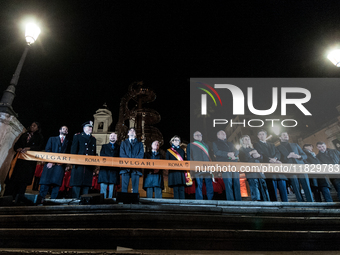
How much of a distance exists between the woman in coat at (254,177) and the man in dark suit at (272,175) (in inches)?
6.8

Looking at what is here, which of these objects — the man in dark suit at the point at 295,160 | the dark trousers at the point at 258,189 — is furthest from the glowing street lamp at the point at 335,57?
the dark trousers at the point at 258,189

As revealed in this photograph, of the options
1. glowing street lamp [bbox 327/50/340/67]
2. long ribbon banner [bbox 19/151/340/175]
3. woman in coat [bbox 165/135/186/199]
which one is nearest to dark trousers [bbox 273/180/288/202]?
long ribbon banner [bbox 19/151/340/175]

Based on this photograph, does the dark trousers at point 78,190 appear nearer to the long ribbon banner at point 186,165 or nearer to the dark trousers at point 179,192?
the long ribbon banner at point 186,165

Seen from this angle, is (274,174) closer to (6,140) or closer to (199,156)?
(199,156)

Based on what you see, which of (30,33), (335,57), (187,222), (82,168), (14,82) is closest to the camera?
(187,222)

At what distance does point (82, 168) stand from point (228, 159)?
420 centimetres

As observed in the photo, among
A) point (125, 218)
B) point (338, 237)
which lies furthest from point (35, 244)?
point (338, 237)

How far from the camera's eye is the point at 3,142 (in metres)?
5.63

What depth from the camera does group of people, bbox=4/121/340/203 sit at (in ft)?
18.6

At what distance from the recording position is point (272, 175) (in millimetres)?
5879

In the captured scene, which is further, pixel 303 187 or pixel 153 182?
pixel 153 182

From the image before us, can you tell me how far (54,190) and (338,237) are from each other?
612cm

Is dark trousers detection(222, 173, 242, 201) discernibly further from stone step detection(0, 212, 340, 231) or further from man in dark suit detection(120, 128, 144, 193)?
stone step detection(0, 212, 340, 231)

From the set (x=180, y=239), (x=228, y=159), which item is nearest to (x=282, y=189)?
(x=228, y=159)
